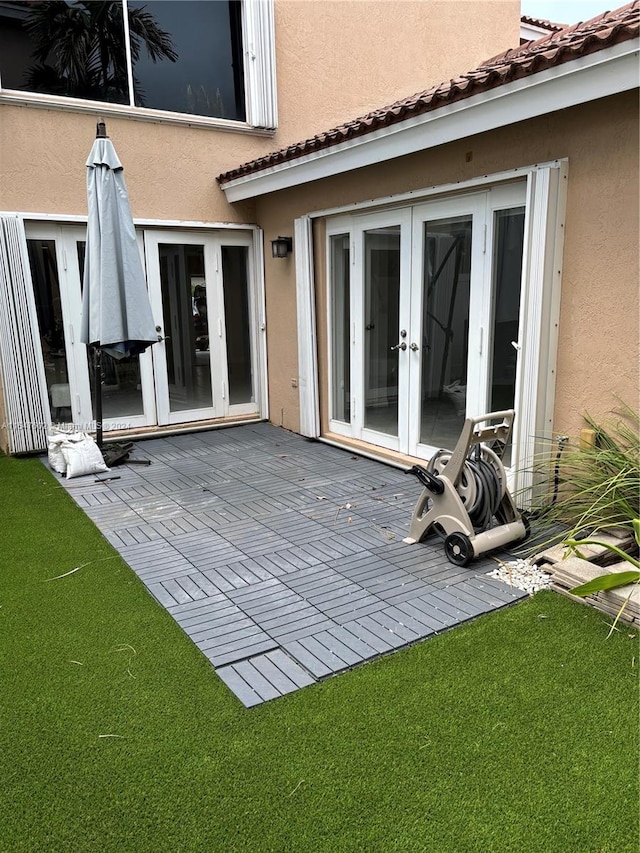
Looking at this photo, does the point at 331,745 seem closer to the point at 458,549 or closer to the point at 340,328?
the point at 458,549

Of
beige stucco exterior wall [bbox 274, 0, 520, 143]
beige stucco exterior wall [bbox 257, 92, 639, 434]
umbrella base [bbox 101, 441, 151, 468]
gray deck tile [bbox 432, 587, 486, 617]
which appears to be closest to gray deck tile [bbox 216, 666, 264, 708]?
gray deck tile [bbox 432, 587, 486, 617]

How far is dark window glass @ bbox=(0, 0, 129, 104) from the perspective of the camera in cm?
660

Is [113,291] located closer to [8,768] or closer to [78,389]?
[78,389]

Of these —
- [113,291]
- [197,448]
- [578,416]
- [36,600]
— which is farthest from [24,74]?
[578,416]

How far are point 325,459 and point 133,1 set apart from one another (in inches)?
226

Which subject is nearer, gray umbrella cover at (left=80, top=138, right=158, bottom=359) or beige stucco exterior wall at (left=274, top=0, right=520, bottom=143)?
gray umbrella cover at (left=80, top=138, right=158, bottom=359)

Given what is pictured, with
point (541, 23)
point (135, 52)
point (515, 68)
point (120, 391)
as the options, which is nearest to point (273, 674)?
point (515, 68)

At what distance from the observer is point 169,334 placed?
Answer: 25.9 ft

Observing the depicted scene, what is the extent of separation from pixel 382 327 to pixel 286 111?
149 inches

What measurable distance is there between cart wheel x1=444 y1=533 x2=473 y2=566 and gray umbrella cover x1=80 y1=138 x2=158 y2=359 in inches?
146

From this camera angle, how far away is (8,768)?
237 cm

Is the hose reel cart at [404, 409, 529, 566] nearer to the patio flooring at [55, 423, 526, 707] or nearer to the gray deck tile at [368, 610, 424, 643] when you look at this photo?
the patio flooring at [55, 423, 526, 707]

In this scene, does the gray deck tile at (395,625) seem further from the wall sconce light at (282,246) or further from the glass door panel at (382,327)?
the wall sconce light at (282,246)

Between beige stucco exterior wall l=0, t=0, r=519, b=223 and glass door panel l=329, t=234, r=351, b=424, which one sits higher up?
beige stucco exterior wall l=0, t=0, r=519, b=223
